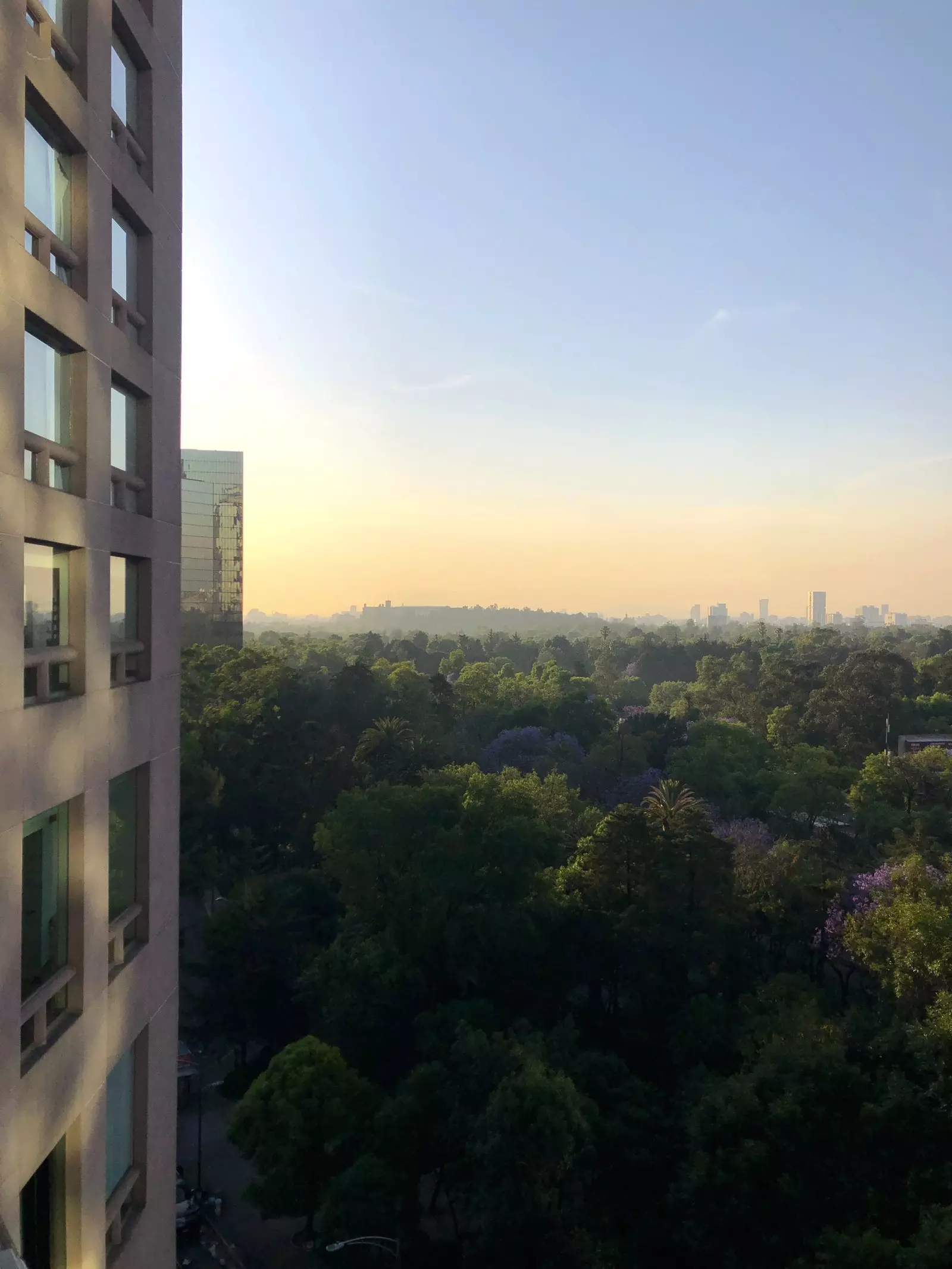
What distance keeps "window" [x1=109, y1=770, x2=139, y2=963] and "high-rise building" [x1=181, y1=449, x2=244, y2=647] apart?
161ft

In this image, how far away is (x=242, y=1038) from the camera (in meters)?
21.8

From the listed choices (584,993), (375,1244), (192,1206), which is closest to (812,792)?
(584,993)

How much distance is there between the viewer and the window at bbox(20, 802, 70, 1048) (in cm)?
510

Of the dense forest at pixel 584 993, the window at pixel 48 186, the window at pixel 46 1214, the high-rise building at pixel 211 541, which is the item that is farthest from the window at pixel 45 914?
the high-rise building at pixel 211 541

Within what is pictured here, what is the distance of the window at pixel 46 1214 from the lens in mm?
5207

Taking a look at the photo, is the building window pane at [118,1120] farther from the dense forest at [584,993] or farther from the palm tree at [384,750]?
the palm tree at [384,750]

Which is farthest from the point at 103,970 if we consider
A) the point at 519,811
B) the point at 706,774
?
the point at 706,774

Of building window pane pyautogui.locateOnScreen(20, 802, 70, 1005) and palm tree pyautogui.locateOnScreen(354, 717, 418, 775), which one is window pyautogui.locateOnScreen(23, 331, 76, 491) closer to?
building window pane pyautogui.locateOnScreen(20, 802, 70, 1005)

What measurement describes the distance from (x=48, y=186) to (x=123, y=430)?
6.03 feet

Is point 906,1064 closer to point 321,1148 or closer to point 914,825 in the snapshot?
point 321,1148

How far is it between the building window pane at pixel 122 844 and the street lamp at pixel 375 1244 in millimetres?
10060

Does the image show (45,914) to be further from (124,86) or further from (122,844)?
(124,86)

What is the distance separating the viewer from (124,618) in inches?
267

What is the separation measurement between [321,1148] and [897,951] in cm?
1230
